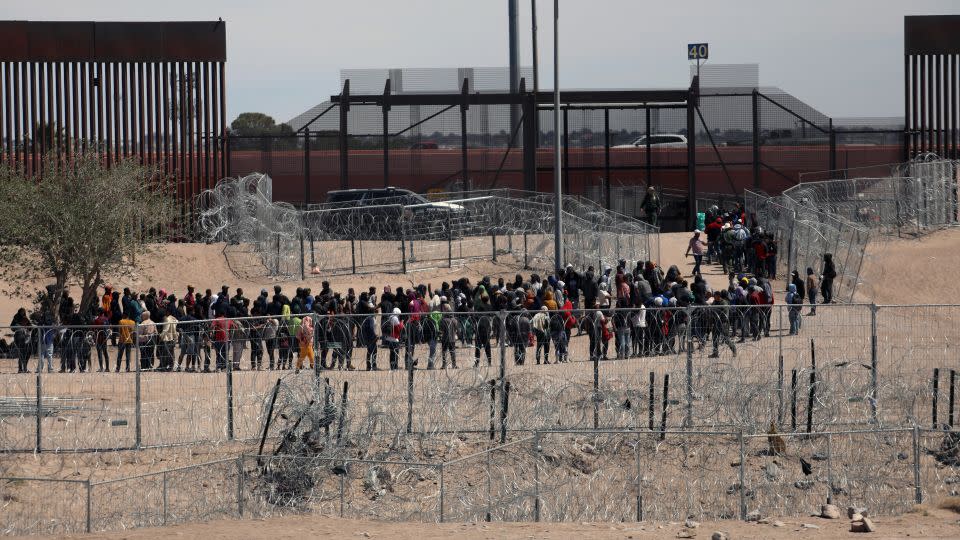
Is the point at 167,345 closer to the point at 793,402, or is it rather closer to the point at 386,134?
the point at 793,402

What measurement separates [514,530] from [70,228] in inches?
668

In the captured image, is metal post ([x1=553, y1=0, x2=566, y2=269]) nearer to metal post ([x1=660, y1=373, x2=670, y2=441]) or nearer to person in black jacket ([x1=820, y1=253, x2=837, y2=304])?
person in black jacket ([x1=820, y1=253, x2=837, y2=304])

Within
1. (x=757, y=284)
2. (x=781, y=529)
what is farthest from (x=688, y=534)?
(x=757, y=284)

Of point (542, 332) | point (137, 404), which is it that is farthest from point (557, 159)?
point (137, 404)

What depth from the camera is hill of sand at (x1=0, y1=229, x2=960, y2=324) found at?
2780 cm

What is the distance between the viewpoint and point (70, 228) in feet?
89.1

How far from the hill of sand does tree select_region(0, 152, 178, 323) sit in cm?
101

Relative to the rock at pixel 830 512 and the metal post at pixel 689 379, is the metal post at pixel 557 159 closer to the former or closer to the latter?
the metal post at pixel 689 379

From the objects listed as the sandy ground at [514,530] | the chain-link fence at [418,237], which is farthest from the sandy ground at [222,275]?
the sandy ground at [514,530]

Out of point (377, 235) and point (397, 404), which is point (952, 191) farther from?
point (397, 404)

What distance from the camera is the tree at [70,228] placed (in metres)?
27.2

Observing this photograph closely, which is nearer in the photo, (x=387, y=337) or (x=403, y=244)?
(x=387, y=337)

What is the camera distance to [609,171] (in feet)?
126

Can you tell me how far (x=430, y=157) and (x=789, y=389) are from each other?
24.8m
